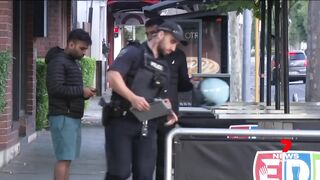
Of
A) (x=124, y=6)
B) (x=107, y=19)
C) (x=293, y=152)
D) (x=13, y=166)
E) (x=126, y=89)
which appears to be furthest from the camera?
(x=107, y=19)

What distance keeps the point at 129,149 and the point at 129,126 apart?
0.61 feet

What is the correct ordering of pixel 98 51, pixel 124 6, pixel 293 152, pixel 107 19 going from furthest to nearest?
pixel 107 19 → pixel 98 51 → pixel 124 6 → pixel 293 152

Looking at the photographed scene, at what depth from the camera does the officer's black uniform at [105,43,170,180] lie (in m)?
5.86

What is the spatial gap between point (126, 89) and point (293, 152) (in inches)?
53.7

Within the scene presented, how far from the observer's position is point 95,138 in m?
13.4

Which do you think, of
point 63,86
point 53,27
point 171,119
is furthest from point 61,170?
point 53,27

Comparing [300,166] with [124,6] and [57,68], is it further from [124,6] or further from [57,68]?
[124,6]

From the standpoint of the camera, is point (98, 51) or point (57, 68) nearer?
point (57, 68)

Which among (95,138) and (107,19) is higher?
(107,19)

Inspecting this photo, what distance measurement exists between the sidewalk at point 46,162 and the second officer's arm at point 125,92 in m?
3.56

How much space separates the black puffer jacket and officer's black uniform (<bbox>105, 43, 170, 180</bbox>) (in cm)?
118

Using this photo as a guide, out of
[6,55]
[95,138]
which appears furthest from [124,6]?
[6,55]

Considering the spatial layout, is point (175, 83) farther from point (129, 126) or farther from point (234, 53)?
point (234, 53)

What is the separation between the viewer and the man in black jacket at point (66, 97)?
7066 millimetres
